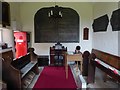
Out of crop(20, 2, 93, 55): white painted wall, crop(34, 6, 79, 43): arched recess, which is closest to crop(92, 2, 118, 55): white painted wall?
crop(20, 2, 93, 55): white painted wall

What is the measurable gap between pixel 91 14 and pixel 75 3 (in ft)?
3.32

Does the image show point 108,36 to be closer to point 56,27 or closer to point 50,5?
point 56,27

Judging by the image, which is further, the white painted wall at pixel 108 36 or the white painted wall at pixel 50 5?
the white painted wall at pixel 50 5

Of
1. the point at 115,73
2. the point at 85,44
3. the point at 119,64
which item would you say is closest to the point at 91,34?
the point at 85,44

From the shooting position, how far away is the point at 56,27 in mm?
9102

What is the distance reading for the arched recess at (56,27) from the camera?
9.02 m

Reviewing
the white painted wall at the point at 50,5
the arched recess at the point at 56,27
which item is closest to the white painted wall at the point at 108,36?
the white painted wall at the point at 50,5

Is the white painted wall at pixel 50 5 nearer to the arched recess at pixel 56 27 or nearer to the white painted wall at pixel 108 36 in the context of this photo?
the arched recess at pixel 56 27

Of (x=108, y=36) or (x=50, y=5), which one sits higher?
(x=50, y=5)

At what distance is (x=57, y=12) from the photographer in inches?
290

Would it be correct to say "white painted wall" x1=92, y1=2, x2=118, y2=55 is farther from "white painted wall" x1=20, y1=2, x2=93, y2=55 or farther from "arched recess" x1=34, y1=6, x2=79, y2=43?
"arched recess" x1=34, y1=6, x2=79, y2=43

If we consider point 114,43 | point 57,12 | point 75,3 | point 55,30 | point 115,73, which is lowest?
point 115,73

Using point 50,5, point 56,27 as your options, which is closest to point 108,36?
point 56,27

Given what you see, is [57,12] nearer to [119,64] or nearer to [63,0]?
[63,0]
